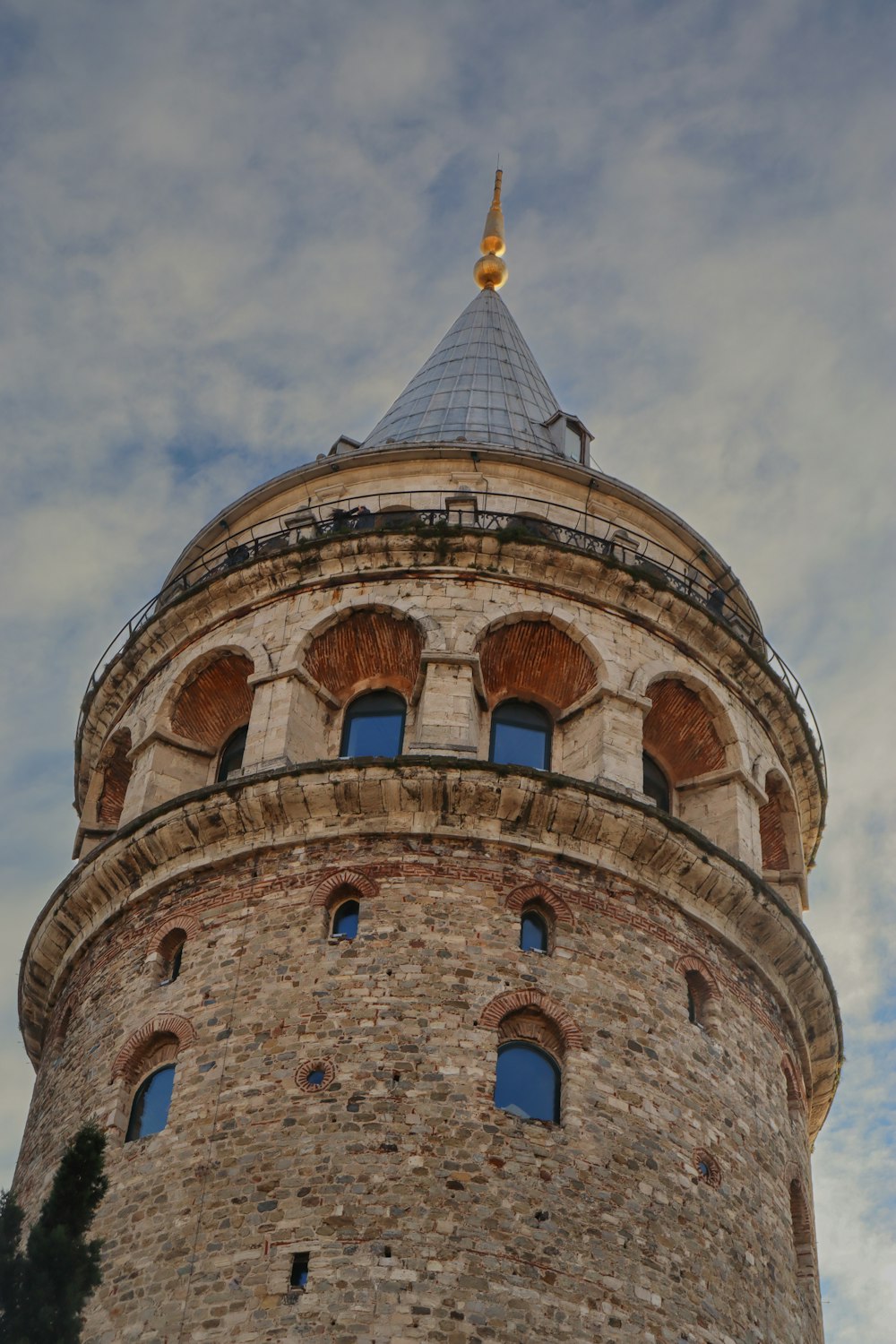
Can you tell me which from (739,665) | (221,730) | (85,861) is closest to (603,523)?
(739,665)

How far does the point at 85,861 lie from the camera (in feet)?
82.7

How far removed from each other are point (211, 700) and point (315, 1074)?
8091 millimetres

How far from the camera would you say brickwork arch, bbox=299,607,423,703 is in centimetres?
2638

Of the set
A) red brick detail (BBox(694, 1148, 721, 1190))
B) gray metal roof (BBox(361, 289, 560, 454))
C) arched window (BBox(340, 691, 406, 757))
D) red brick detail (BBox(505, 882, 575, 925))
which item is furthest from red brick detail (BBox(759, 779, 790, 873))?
red brick detail (BBox(694, 1148, 721, 1190))

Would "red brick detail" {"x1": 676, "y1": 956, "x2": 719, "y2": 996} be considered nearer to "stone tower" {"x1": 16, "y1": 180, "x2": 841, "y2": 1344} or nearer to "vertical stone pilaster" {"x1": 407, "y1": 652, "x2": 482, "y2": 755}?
"stone tower" {"x1": 16, "y1": 180, "x2": 841, "y2": 1344}

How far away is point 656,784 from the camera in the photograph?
27.0 meters

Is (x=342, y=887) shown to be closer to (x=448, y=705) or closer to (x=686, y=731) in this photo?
(x=448, y=705)

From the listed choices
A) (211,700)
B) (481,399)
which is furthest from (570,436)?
(211,700)

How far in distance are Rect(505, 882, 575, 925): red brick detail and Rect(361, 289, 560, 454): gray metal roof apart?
982 centimetres

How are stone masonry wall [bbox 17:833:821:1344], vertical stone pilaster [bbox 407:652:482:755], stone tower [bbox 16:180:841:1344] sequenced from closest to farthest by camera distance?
stone masonry wall [bbox 17:833:821:1344] < stone tower [bbox 16:180:841:1344] < vertical stone pilaster [bbox 407:652:482:755]

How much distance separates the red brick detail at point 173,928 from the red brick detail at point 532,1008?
3.97m

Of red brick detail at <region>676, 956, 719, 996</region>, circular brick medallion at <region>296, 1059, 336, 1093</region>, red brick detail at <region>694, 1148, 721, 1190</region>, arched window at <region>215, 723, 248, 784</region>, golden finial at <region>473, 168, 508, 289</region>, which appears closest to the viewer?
circular brick medallion at <region>296, 1059, 336, 1093</region>

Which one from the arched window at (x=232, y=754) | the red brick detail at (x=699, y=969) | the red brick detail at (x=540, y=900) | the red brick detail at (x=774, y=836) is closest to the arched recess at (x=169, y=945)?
the arched window at (x=232, y=754)

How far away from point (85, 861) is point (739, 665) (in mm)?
9759
